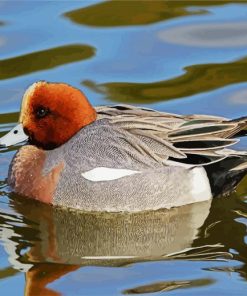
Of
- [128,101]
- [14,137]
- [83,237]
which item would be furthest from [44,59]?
[83,237]

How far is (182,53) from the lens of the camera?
10.6m

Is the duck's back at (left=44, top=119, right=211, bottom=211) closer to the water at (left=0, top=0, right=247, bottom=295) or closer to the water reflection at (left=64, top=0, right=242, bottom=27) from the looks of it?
the water at (left=0, top=0, right=247, bottom=295)

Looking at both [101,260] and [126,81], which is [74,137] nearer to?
[101,260]

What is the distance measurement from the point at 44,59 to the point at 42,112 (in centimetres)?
229

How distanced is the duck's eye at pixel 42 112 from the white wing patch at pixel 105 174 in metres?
0.57

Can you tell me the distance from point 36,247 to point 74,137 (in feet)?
3.13

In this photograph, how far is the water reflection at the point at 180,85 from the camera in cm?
988

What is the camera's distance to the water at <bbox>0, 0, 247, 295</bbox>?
7.05 metres

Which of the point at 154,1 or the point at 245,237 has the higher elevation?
the point at 154,1

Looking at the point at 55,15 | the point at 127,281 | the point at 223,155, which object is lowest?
the point at 127,281

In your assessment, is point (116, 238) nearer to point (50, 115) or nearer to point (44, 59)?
point (50, 115)

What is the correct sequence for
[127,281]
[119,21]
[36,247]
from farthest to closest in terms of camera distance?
[119,21] < [36,247] < [127,281]

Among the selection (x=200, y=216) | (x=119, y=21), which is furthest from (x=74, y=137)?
(x=119, y=21)

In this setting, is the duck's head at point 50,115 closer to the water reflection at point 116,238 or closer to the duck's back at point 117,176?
the duck's back at point 117,176
